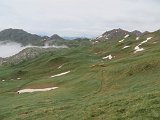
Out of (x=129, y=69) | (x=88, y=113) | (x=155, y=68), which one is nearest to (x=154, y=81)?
(x=155, y=68)

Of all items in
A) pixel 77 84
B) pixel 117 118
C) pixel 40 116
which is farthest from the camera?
pixel 77 84

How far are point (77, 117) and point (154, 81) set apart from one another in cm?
1924

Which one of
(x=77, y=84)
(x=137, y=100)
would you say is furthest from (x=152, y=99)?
(x=77, y=84)

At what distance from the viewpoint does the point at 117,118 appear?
33656 mm

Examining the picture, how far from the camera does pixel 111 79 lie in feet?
219

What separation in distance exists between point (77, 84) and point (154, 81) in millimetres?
22906

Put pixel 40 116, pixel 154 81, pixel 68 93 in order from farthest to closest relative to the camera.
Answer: pixel 68 93 → pixel 154 81 → pixel 40 116

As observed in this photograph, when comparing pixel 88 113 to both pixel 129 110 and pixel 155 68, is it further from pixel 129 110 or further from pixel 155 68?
pixel 155 68

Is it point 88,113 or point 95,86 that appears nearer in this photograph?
point 88,113

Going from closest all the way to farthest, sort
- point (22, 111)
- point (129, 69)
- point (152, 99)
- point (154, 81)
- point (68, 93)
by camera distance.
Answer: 1. point (152, 99)
2. point (22, 111)
3. point (154, 81)
4. point (68, 93)
5. point (129, 69)

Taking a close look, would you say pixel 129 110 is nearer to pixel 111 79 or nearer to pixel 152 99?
pixel 152 99

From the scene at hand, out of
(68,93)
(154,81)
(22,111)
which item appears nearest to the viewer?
(22,111)

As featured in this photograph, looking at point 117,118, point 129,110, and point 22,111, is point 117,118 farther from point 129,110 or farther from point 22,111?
point 22,111

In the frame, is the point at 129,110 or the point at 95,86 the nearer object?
the point at 129,110
